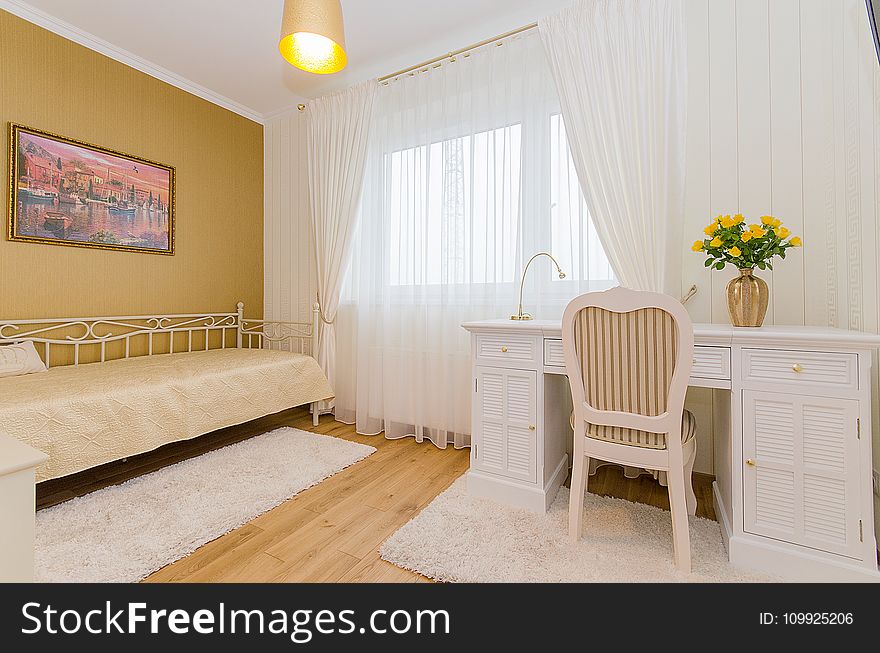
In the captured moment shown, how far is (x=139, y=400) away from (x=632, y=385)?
2.34 metres

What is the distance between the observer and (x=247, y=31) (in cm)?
281

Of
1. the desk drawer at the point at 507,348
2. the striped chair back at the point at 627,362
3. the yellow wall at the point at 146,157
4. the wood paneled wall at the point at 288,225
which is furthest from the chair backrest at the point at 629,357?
the yellow wall at the point at 146,157

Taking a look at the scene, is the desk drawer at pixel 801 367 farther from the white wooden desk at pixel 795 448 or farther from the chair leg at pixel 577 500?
the chair leg at pixel 577 500

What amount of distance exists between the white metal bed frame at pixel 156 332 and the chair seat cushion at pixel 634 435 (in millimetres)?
2319

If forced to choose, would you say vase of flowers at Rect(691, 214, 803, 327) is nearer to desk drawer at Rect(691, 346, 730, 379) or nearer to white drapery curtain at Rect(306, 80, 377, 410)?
desk drawer at Rect(691, 346, 730, 379)

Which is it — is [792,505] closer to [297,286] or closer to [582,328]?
[582,328]

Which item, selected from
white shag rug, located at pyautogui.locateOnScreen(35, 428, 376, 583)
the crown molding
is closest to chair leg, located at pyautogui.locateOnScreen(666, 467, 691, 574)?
white shag rug, located at pyautogui.locateOnScreen(35, 428, 376, 583)

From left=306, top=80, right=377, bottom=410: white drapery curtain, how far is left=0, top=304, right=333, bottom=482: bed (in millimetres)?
241

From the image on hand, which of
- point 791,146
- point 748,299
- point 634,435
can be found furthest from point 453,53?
point 634,435

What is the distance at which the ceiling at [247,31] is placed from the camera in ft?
8.42

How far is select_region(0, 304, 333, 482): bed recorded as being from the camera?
1.89 meters

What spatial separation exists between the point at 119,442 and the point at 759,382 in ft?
9.18

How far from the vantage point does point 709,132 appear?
220 centimetres
